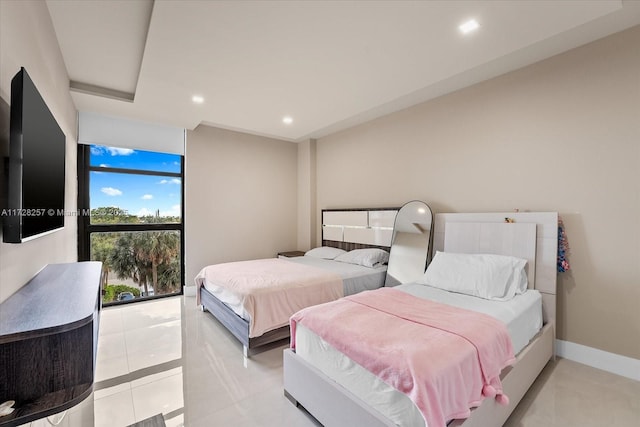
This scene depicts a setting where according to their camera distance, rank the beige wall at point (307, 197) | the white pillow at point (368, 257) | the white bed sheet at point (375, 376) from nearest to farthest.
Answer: the white bed sheet at point (375, 376) → the white pillow at point (368, 257) → the beige wall at point (307, 197)

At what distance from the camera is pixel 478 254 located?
2896 mm

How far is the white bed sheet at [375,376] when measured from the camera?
53.4 inches

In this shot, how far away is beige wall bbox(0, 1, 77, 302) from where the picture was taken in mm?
1361

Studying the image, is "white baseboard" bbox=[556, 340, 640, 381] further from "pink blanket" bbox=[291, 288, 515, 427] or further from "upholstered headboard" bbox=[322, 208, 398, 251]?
"upholstered headboard" bbox=[322, 208, 398, 251]

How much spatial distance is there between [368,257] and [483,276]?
1605 mm

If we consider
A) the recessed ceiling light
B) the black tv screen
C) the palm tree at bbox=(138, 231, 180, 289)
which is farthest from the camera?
the palm tree at bbox=(138, 231, 180, 289)

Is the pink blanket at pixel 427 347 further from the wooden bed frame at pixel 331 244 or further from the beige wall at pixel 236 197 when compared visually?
the beige wall at pixel 236 197

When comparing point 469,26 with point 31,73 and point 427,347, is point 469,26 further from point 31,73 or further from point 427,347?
point 31,73

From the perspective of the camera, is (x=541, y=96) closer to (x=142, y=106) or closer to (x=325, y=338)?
(x=325, y=338)

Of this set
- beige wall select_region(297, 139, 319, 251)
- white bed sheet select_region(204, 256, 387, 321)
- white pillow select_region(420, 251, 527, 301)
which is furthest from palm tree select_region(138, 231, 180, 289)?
white pillow select_region(420, 251, 527, 301)

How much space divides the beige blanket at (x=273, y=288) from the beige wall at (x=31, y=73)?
1.49 m

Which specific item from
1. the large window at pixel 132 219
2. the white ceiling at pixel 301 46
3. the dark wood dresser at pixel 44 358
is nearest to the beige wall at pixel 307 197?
the white ceiling at pixel 301 46

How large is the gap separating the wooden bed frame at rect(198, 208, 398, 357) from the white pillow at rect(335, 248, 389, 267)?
0.54ft

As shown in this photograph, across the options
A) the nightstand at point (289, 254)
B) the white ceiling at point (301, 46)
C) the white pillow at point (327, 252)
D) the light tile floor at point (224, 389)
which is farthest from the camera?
the nightstand at point (289, 254)
